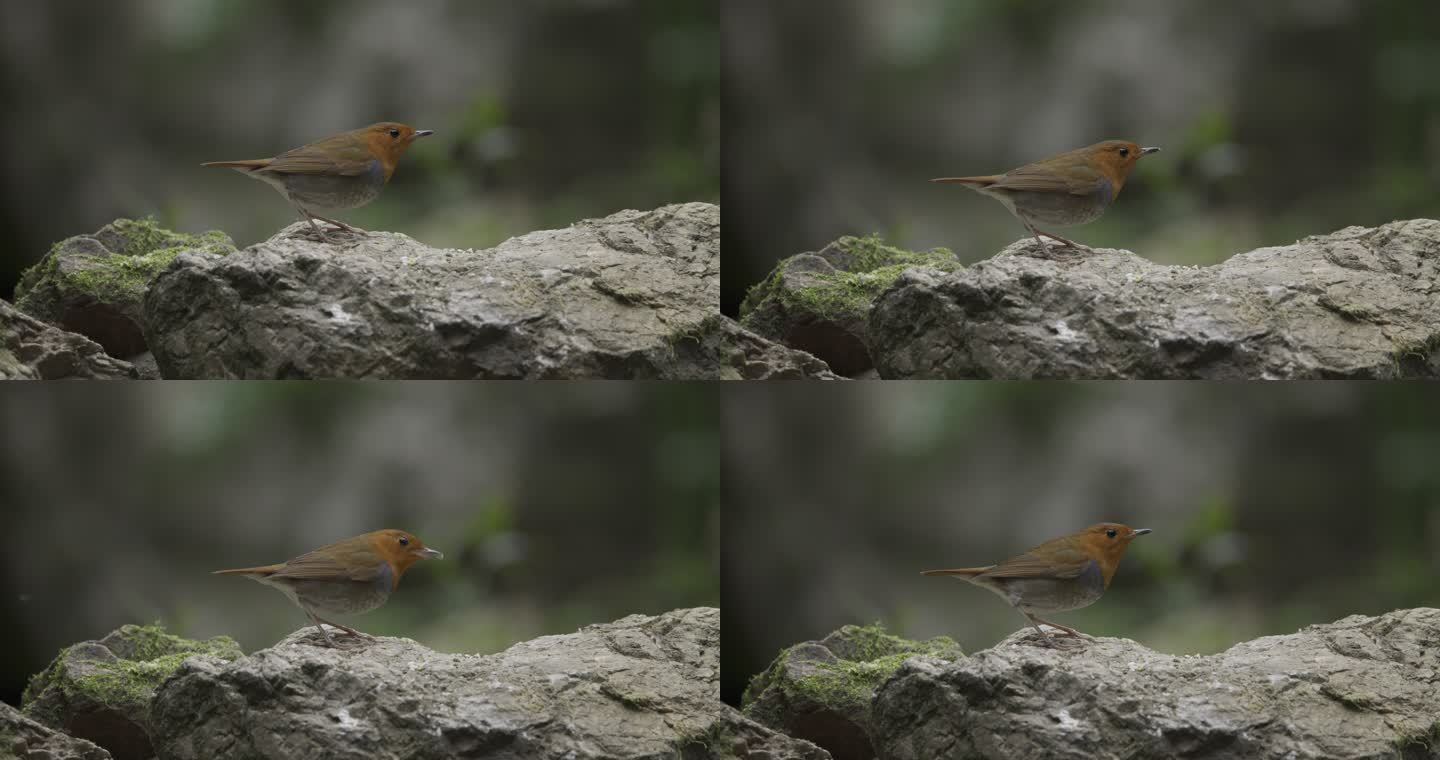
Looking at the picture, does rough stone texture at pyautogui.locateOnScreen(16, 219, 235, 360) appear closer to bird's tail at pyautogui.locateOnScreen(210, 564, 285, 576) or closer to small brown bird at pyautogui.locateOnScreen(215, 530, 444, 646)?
bird's tail at pyautogui.locateOnScreen(210, 564, 285, 576)

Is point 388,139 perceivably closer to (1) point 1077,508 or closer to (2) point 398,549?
(2) point 398,549

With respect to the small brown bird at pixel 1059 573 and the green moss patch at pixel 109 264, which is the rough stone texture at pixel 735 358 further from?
the green moss patch at pixel 109 264

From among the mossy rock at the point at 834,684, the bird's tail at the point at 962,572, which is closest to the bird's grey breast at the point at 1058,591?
the bird's tail at the point at 962,572

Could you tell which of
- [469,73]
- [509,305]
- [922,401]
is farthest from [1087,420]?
[469,73]

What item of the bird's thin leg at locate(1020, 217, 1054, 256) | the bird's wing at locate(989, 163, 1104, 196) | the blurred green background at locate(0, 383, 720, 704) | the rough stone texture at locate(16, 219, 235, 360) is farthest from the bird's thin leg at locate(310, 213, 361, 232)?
the bird's thin leg at locate(1020, 217, 1054, 256)

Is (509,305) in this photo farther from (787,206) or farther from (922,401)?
(922,401)

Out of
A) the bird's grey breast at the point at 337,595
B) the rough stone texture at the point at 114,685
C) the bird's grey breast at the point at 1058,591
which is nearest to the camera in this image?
the bird's grey breast at the point at 337,595

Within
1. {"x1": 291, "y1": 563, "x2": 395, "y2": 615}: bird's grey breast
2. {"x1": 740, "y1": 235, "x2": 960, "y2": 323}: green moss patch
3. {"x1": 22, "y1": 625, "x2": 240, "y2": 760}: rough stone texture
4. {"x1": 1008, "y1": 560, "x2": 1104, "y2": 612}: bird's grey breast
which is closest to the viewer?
{"x1": 291, "y1": 563, "x2": 395, "y2": 615}: bird's grey breast
